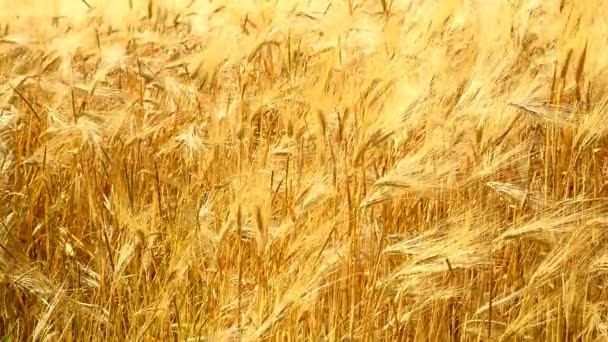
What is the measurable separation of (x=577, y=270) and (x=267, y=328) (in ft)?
1.61

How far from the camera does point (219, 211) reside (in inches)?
67.8

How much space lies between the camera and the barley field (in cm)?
139

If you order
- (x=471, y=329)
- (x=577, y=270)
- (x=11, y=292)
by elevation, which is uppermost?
(x=577, y=270)

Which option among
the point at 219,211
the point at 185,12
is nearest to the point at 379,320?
the point at 219,211

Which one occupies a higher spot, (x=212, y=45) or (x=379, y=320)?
(x=212, y=45)

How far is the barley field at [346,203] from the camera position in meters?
1.39

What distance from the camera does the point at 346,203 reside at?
158 cm

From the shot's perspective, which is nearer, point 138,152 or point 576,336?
point 576,336

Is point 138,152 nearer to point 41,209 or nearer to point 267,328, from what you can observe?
point 41,209

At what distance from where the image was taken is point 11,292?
1.67m

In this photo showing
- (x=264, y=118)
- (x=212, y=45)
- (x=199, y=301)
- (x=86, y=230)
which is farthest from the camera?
(x=212, y=45)

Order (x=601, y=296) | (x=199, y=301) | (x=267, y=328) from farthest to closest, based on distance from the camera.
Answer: (x=199, y=301) < (x=601, y=296) < (x=267, y=328)

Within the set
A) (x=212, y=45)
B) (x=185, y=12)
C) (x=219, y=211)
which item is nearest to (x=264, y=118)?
(x=212, y=45)

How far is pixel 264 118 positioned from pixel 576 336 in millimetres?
1072
